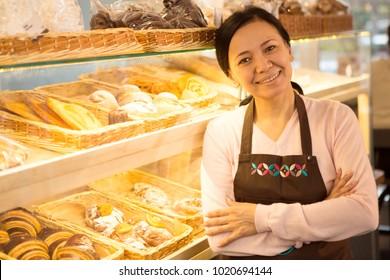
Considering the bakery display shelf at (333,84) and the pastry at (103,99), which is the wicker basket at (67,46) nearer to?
the pastry at (103,99)

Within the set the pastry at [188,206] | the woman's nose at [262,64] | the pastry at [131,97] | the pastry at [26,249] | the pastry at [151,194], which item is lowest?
the pastry at [188,206]

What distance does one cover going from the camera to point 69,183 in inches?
61.7

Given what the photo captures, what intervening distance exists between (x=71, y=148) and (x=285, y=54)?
755mm

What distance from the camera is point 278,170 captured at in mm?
1867

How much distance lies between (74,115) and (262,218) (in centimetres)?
66

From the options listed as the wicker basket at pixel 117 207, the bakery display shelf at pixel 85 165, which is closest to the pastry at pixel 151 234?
the wicker basket at pixel 117 207

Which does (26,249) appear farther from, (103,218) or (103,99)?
(103,99)

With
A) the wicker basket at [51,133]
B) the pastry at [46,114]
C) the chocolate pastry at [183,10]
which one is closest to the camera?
the wicker basket at [51,133]

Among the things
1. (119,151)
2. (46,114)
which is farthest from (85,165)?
(46,114)

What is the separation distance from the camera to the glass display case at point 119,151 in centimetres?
148

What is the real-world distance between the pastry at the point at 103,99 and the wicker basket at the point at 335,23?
4.53ft

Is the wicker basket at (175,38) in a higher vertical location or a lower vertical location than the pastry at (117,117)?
higher
